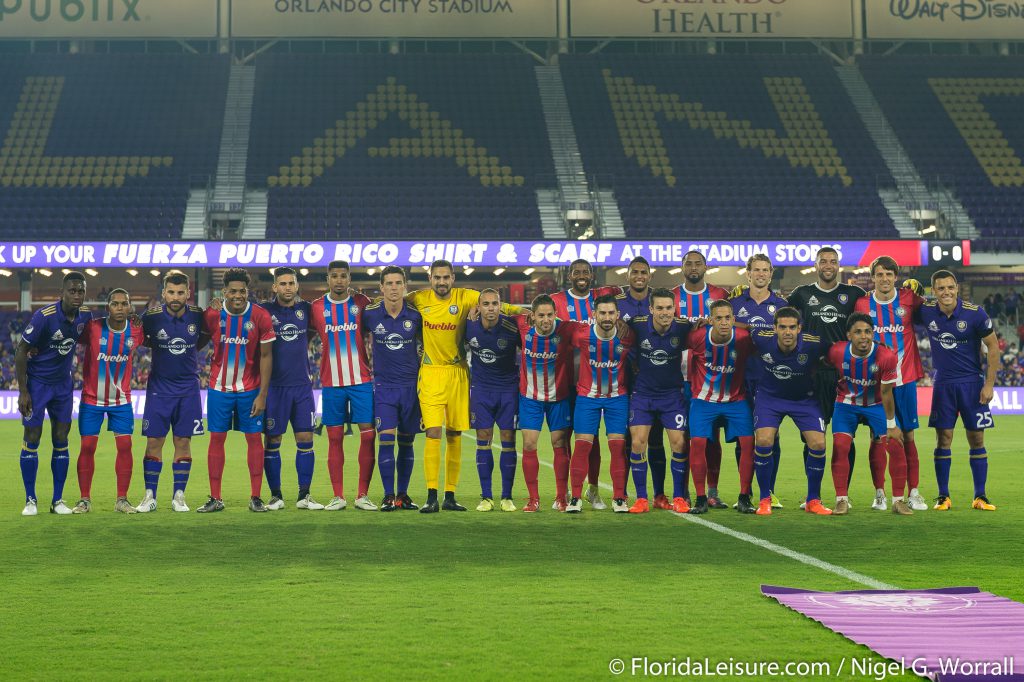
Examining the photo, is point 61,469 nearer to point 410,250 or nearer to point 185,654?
point 185,654

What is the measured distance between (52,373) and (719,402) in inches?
209

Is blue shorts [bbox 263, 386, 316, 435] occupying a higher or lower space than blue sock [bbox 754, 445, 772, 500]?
higher

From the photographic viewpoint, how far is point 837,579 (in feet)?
20.3

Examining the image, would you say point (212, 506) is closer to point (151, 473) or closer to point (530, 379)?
point (151, 473)

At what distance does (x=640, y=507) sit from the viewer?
909 cm

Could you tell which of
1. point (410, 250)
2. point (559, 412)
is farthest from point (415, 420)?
point (410, 250)

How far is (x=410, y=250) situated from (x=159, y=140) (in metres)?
10.6

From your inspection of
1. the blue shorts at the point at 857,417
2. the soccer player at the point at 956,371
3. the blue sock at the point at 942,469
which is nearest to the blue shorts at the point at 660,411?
the blue shorts at the point at 857,417

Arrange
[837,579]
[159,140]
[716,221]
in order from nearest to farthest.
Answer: [837,579] → [716,221] → [159,140]

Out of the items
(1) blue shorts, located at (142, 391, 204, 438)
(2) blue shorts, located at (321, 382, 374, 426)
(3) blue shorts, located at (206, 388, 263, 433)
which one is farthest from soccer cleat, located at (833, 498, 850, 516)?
(1) blue shorts, located at (142, 391, 204, 438)

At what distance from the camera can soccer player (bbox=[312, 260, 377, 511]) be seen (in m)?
9.29

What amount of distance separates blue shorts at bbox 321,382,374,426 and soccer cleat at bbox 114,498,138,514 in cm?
169

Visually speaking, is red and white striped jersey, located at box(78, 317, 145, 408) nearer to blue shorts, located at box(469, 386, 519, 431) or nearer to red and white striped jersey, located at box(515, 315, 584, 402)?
blue shorts, located at box(469, 386, 519, 431)

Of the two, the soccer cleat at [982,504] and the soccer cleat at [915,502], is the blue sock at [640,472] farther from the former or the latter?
the soccer cleat at [982,504]
